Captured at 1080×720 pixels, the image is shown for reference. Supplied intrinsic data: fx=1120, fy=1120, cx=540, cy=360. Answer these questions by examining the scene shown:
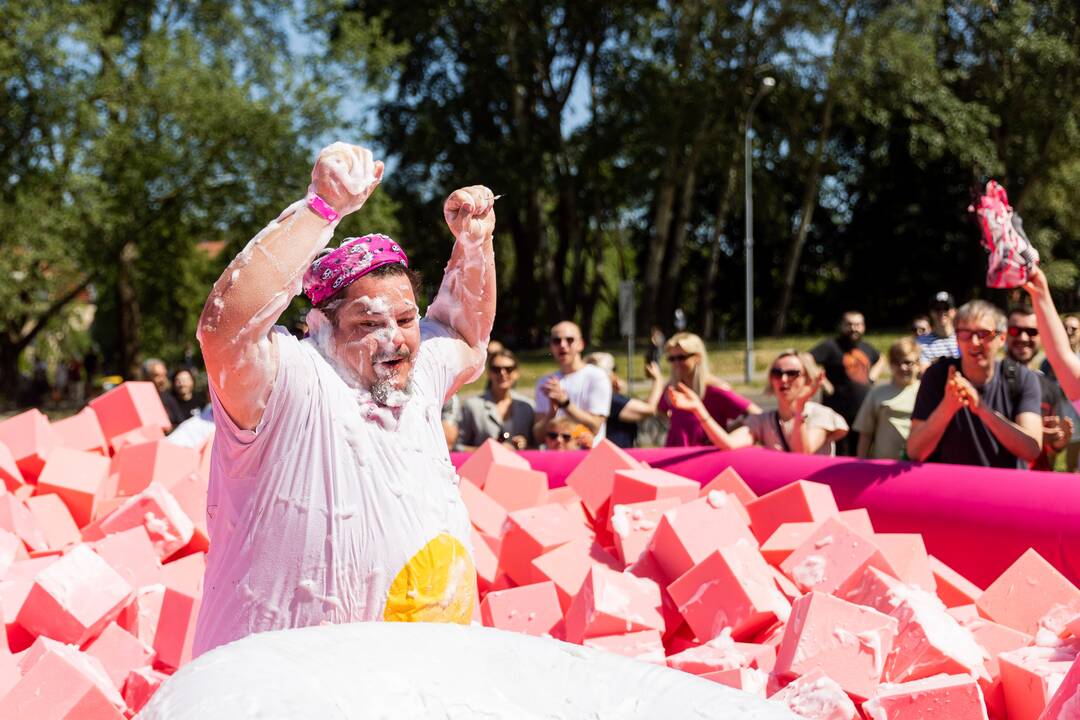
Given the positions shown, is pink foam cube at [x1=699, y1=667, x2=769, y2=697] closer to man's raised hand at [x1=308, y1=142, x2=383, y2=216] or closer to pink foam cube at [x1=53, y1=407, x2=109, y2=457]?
man's raised hand at [x1=308, y1=142, x2=383, y2=216]

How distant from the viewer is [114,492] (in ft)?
15.3

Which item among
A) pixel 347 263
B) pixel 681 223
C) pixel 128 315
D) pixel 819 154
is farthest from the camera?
pixel 681 223

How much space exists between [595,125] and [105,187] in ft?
34.9

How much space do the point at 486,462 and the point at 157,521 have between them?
1279 mm

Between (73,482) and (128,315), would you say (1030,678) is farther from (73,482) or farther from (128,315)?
(128,315)

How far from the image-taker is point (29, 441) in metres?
4.89

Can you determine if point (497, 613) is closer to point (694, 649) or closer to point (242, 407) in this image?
point (694, 649)

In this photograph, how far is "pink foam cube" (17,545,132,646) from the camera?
3.15 meters

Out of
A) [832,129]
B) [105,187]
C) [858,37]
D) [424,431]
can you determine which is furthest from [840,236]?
[424,431]

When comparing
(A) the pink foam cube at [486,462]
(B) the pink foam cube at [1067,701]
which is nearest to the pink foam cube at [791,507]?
(A) the pink foam cube at [486,462]

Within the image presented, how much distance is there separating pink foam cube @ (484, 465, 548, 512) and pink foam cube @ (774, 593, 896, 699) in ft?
5.39

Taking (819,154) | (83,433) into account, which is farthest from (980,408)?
(819,154)

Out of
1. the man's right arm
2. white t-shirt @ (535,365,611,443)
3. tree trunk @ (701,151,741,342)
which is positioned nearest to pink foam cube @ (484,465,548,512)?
white t-shirt @ (535,365,611,443)

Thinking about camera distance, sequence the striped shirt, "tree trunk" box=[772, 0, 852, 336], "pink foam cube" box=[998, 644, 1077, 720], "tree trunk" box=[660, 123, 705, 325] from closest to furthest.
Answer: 1. "pink foam cube" box=[998, 644, 1077, 720]
2. the striped shirt
3. "tree trunk" box=[772, 0, 852, 336]
4. "tree trunk" box=[660, 123, 705, 325]
